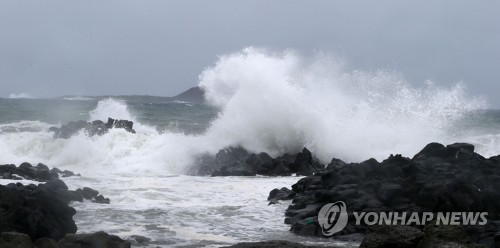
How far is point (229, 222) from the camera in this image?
930cm

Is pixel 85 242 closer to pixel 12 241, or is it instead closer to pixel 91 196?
pixel 12 241

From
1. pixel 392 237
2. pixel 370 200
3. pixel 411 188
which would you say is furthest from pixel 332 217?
pixel 392 237

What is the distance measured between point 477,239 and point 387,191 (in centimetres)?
201

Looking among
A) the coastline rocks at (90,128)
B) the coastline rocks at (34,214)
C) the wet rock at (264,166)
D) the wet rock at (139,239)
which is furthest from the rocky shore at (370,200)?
the coastline rocks at (90,128)

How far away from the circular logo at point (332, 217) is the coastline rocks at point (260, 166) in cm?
626

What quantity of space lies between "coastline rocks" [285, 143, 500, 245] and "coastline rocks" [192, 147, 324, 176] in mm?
4135

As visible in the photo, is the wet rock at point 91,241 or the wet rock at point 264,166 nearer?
the wet rock at point 91,241

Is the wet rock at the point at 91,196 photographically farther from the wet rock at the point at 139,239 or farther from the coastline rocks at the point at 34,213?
the wet rock at the point at 139,239

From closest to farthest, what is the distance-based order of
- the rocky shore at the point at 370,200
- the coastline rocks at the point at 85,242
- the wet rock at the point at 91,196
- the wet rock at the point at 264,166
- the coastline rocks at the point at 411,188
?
the rocky shore at the point at 370,200 → the coastline rocks at the point at 85,242 → the coastline rocks at the point at 411,188 → the wet rock at the point at 91,196 → the wet rock at the point at 264,166

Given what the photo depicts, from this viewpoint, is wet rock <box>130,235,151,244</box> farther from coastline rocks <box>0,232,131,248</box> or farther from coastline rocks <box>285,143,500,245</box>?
coastline rocks <box>285,143,500,245</box>

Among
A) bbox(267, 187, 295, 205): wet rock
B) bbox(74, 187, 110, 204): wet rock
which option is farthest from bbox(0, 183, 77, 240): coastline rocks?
bbox(267, 187, 295, 205): wet rock

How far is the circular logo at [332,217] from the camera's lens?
332 inches

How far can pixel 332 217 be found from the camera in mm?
8859

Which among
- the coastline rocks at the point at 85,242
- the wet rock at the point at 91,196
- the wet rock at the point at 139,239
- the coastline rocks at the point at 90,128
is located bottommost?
the wet rock at the point at 139,239
